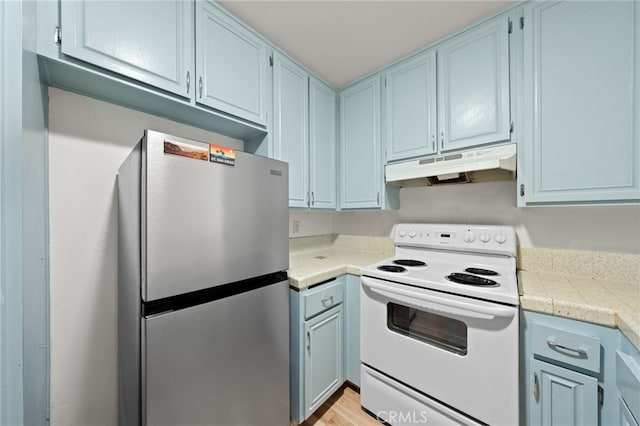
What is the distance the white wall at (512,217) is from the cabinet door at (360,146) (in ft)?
1.13

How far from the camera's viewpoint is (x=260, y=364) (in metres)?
1.12

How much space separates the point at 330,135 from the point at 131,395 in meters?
1.94

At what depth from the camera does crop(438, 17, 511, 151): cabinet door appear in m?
1.31

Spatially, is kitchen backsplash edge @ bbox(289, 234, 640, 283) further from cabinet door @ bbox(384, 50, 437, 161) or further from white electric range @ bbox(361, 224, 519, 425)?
cabinet door @ bbox(384, 50, 437, 161)

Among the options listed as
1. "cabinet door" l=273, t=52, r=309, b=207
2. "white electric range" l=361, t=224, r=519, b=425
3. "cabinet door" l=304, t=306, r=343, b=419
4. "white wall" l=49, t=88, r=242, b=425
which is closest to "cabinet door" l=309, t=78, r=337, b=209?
"cabinet door" l=273, t=52, r=309, b=207

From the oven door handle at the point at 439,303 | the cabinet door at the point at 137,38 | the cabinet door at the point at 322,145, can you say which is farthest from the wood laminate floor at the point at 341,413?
the cabinet door at the point at 137,38

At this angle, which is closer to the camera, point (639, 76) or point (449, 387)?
point (639, 76)

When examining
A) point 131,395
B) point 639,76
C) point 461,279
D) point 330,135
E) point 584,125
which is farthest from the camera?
point 330,135

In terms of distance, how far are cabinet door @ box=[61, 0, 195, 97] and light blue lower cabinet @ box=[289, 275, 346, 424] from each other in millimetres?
1263

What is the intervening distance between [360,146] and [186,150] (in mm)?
1371

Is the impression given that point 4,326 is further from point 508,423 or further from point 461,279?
point 508,423

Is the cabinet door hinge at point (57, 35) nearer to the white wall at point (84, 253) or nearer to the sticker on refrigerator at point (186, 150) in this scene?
the white wall at point (84, 253)

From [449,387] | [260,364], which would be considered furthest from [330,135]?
[449,387]

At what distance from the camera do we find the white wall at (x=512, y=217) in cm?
123
